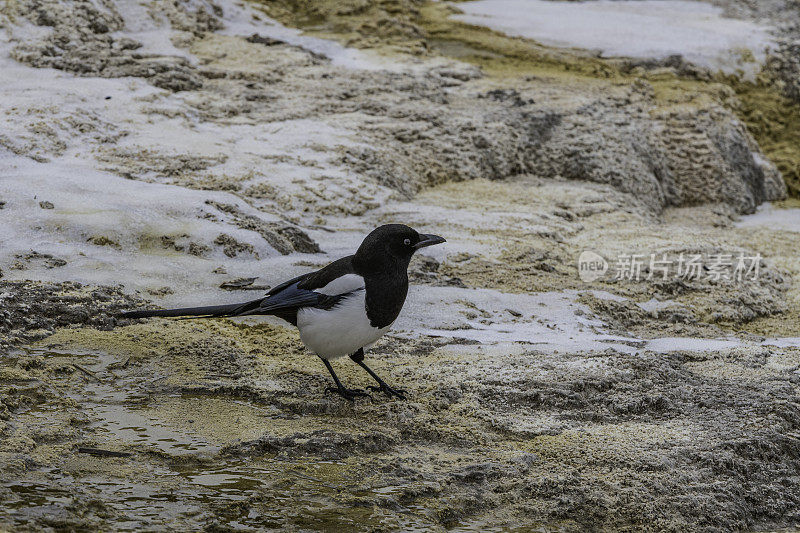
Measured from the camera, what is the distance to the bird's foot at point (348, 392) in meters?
4.23

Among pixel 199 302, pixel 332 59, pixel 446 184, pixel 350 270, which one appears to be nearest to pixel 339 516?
pixel 350 270

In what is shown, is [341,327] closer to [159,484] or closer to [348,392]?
[348,392]

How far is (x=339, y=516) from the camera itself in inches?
122

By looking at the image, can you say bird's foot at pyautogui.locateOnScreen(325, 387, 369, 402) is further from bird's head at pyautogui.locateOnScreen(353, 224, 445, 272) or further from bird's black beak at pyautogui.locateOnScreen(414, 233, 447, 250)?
bird's black beak at pyautogui.locateOnScreen(414, 233, 447, 250)

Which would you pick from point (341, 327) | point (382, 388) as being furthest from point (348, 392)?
point (341, 327)

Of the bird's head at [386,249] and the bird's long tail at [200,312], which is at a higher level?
the bird's head at [386,249]

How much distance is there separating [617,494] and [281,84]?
6.81 metres

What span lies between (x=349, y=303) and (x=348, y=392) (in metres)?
0.46

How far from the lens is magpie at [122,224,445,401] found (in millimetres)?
4164

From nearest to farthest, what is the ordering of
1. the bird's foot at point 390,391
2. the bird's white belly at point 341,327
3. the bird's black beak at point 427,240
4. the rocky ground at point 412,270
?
the rocky ground at point 412,270 < the bird's white belly at point 341,327 < the bird's foot at point 390,391 < the bird's black beak at point 427,240

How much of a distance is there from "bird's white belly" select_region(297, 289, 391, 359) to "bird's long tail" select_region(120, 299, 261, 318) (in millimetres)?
339

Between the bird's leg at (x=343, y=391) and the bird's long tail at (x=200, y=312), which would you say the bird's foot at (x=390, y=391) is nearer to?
the bird's leg at (x=343, y=391)

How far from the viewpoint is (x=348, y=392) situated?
14.0 feet

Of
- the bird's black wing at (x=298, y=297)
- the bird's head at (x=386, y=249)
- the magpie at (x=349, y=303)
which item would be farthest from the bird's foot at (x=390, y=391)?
the bird's head at (x=386, y=249)
